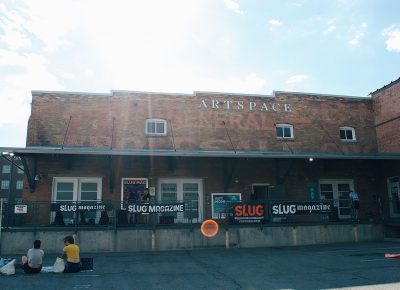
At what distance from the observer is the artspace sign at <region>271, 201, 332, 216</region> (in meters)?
15.7

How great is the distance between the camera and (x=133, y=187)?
61.1ft

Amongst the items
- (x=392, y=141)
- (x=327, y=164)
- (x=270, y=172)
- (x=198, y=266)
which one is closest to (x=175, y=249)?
(x=198, y=266)

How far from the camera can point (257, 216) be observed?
613 inches

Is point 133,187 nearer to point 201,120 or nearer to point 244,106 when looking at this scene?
point 201,120

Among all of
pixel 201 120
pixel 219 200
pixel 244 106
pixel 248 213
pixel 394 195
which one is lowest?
pixel 248 213

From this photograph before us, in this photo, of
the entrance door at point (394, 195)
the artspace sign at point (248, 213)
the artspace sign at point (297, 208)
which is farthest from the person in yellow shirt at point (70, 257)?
the entrance door at point (394, 195)

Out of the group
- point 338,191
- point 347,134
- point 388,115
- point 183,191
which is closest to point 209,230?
point 183,191

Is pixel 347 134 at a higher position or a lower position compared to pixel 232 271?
higher

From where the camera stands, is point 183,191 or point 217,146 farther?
point 217,146

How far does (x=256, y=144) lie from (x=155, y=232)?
335 inches

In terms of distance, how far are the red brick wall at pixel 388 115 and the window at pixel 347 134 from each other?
1502 millimetres

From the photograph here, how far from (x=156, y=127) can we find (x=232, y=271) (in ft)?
35.4

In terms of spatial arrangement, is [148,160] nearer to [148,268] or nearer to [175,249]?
[175,249]

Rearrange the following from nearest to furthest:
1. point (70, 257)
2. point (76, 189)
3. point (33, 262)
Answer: point (33, 262), point (70, 257), point (76, 189)
